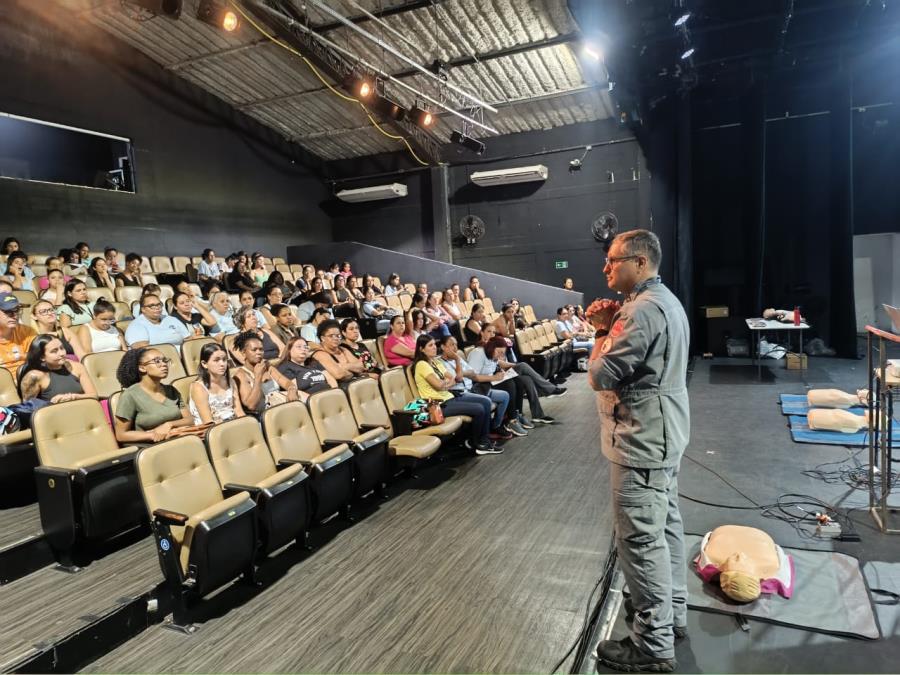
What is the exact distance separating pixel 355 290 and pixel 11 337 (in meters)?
5.06

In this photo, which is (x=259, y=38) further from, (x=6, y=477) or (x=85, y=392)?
(x=6, y=477)

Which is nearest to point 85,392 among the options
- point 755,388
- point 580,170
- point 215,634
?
point 215,634

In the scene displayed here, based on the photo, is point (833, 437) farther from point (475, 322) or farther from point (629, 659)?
point (475, 322)

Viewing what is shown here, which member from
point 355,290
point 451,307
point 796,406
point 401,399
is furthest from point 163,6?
point 796,406

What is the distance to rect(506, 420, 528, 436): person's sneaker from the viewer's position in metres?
4.93

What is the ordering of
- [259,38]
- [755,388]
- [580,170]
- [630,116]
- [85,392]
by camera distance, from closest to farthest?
[85,392]
[755,388]
[259,38]
[630,116]
[580,170]

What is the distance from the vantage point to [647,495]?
183cm

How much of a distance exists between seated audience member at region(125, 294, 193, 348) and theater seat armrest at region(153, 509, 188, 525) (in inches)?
104

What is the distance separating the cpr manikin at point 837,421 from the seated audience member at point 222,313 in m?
5.36

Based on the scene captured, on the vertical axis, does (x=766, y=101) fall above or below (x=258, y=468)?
above

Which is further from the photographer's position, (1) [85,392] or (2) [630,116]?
(2) [630,116]

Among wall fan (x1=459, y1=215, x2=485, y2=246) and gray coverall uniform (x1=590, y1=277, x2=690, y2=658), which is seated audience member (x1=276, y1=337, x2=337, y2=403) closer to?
gray coverall uniform (x1=590, y1=277, x2=690, y2=658)

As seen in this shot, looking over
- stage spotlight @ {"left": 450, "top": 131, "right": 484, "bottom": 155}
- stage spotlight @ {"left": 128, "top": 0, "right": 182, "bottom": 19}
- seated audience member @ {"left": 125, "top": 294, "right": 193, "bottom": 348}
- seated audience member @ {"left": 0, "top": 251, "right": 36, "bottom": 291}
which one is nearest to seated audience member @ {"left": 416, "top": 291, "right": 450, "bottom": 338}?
seated audience member @ {"left": 125, "top": 294, "right": 193, "bottom": 348}

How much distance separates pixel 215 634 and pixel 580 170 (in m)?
10.5
